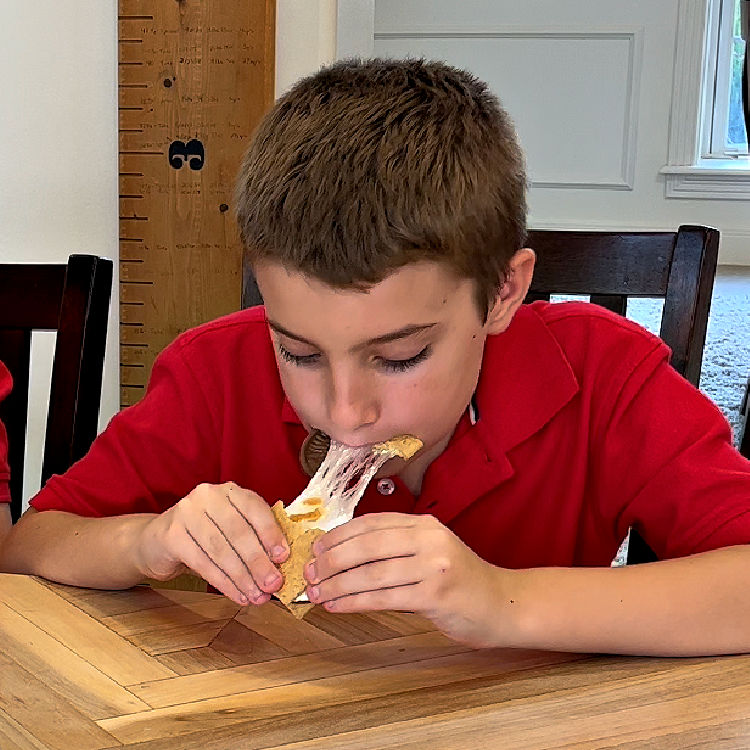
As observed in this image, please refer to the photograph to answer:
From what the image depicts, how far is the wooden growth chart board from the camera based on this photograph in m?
2.01

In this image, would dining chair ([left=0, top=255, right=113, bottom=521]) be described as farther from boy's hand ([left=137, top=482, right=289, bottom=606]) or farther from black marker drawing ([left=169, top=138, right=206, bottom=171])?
black marker drawing ([left=169, top=138, right=206, bottom=171])

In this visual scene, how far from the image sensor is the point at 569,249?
1420mm

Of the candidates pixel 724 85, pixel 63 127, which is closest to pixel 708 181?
pixel 724 85

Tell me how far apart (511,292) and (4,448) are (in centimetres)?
64

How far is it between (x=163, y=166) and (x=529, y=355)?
1.08 m

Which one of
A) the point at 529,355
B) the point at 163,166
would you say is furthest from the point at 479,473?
the point at 163,166

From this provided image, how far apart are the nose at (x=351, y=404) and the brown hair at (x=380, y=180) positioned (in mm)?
77

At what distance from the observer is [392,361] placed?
95cm

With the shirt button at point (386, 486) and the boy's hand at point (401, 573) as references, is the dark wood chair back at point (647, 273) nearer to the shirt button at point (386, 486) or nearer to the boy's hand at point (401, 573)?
the shirt button at point (386, 486)

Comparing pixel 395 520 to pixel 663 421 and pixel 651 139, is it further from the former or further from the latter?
pixel 651 139

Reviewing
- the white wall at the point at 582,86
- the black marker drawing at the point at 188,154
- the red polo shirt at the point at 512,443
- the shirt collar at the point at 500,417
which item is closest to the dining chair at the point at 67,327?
the red polo shirt at the point at 512,443

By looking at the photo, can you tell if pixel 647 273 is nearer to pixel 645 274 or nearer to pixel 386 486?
pixel 645 274

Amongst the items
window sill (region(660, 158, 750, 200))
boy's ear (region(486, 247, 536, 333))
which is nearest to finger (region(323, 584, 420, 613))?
boy's ear (region(486, 247, 536, 333))

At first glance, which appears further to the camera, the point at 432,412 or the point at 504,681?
the point at 432,412
